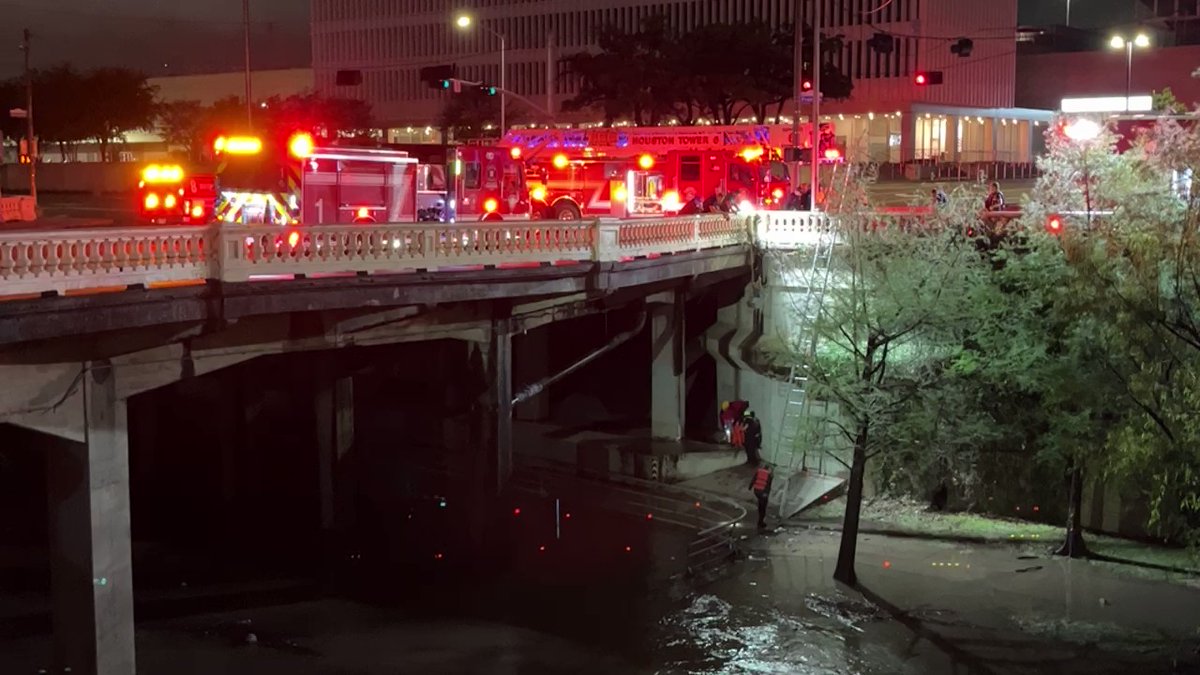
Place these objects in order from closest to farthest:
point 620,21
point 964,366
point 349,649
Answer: point 349,649
point 964,366
point 620,21

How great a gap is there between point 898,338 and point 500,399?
761 centimetres

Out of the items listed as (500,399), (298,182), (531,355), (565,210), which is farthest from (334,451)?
(565,210)

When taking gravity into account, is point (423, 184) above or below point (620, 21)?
below

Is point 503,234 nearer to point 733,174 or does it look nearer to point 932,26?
point 733,174

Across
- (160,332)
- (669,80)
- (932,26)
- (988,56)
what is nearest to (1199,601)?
(160,332)

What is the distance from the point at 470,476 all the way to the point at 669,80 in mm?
46189

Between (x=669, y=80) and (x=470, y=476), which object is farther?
(x=669, y=80)

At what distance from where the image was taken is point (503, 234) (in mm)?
21312

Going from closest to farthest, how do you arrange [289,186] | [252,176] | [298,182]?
[298,182]
[289,186]
[252,176]

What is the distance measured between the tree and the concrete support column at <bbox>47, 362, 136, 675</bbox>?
10.2m

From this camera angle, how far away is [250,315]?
17500mm

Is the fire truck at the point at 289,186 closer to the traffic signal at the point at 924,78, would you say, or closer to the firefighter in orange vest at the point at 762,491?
the firefighter in orange vest at the point at 762,491

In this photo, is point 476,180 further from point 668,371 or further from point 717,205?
point 668,371

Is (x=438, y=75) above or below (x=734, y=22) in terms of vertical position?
below
